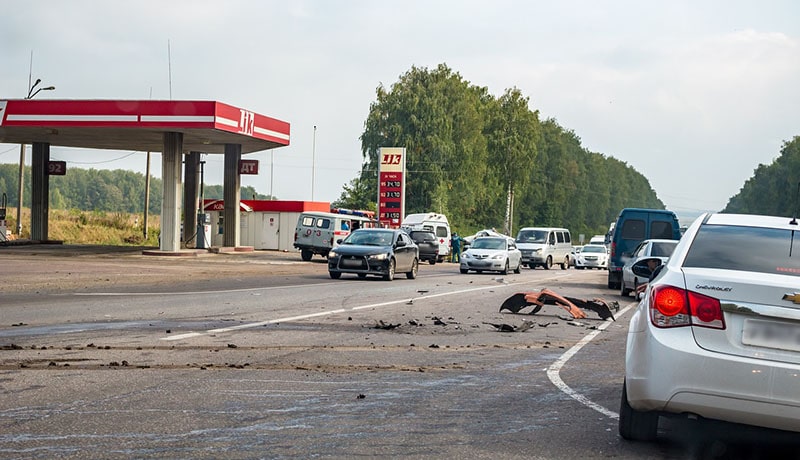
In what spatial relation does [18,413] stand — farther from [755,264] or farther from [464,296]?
[464,296]

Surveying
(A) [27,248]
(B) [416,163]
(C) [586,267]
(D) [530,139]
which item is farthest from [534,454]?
(D) [530,139]

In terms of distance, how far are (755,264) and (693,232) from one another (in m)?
0.62

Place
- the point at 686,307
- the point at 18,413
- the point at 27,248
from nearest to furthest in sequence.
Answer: the point at 686,307
the point at 18,413
the point at 27,248

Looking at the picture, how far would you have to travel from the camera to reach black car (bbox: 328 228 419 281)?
1115 inches

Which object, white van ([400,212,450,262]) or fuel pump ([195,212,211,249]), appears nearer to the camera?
fuel pump ([195,212,211,249])

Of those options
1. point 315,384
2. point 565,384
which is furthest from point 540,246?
point 315,384

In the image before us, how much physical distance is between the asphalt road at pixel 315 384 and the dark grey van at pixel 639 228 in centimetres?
1240

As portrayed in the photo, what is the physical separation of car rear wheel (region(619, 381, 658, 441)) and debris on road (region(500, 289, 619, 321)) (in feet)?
34.4

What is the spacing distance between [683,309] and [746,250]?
30.6 inches

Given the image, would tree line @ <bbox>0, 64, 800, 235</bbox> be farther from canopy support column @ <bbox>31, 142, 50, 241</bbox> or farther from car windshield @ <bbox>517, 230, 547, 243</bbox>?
car windshield @ <bbox>517, 230, 547, 243</bbox>

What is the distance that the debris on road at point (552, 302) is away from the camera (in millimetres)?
17109

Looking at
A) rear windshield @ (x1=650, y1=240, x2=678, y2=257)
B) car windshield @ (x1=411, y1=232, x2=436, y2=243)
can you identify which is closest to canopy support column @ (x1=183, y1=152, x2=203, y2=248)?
car windshield @ (x1=411, y1=232, x2=436, y2=243)

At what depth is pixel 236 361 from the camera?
9.80 m

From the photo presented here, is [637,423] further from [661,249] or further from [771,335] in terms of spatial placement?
[661,249]
